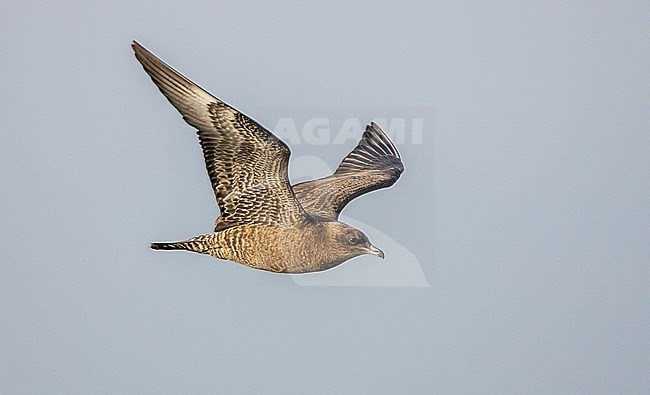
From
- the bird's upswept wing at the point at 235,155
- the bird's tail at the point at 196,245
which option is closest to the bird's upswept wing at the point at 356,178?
the bird's upswept wing at the point at 235,155

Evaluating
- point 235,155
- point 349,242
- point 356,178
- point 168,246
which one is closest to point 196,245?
point 168,246

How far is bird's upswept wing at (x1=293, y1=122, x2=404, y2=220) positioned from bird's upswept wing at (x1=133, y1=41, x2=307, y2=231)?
715 millimetres

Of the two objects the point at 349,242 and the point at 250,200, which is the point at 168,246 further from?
the point at 349,242

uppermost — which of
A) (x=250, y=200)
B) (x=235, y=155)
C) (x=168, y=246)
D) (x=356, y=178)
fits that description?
(x=356, y=178)

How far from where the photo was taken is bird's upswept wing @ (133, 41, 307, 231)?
6.29 meters

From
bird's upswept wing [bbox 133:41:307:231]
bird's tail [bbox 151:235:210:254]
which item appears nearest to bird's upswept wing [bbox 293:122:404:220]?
bird's upswept wing [bbox 133:41:307:231]

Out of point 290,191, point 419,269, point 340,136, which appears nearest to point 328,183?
point 340,136

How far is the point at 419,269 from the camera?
11141 millimetres

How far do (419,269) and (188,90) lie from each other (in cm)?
529

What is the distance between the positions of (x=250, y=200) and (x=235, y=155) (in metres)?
0.29

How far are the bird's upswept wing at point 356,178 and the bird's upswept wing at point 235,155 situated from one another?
2.35ft

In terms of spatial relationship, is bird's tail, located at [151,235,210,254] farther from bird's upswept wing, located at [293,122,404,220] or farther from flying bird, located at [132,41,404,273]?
bird's upswept wing, located at [293,122,404,220]

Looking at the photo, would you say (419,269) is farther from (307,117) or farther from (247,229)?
(247,229)

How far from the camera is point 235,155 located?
6.45m
